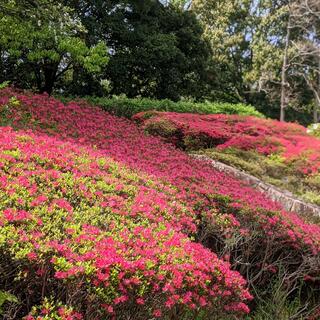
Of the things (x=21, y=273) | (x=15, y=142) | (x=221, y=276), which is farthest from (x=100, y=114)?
(x=21, y=273)

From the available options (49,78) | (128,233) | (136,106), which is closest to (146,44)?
(49,78)

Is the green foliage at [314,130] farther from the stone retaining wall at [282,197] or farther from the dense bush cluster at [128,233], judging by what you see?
the dense bush cluster at [128,233]

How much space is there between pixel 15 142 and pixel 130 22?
16.5 metres

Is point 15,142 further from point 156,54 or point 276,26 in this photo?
point 276,26

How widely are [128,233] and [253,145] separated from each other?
29.8 feet

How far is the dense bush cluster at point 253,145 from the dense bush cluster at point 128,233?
114 inches

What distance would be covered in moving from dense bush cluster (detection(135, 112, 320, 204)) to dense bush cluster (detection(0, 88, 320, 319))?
2890 millimetres

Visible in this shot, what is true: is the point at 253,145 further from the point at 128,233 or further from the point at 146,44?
the point at 146,44

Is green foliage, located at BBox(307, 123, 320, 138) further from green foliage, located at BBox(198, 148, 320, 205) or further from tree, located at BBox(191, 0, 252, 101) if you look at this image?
tree, located at BBox(191, 0, 252, 101)

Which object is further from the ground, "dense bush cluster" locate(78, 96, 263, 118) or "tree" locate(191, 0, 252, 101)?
"tree" locate(191, 0, 252, 101)

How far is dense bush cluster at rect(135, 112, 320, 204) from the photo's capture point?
35.3 ft

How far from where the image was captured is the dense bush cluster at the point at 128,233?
3.06 m

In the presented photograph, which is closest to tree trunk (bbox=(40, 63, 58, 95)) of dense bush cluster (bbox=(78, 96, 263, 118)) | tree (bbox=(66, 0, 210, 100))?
tree (bbox=(66, 0, 210, 100))

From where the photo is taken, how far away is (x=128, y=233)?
4027 millimetres
